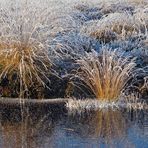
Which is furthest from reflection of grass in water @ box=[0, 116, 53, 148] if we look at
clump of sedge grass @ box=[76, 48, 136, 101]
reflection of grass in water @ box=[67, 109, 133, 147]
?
clump of sedge grass @ box=[76, 48, 136, 101]

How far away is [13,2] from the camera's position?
11.4 m

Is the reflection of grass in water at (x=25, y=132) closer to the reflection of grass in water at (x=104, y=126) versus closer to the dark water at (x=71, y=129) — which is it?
the dark water at (x=71, y=129)

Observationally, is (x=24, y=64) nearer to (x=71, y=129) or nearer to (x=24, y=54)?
(x=24, y=54)

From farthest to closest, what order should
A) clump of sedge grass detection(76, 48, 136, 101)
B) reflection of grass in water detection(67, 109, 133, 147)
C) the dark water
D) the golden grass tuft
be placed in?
the golden grass tuft, clump of sedge grass detection(76, 48, 136, 101), reflection of grass in water detection(67, 109, 133, 147), the dark water

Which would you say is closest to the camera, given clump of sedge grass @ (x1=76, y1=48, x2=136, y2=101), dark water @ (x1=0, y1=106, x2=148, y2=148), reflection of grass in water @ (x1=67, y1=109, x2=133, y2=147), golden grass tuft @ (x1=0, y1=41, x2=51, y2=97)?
dark water @ (x1=0, y1=106, x2=148, y2=148)

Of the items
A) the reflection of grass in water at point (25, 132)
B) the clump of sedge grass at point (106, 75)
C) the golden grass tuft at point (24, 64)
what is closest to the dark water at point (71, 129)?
the reflection of grass in water at point (25, 132)

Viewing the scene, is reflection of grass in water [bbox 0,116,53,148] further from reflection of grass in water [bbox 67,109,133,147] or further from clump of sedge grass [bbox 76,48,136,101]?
clump of sedge grass [bbox 76,48,136,101]

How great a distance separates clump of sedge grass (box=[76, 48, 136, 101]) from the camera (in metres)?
8.65

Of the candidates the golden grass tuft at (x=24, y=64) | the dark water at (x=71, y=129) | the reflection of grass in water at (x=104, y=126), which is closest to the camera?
the dark water at (x=71, y=129)

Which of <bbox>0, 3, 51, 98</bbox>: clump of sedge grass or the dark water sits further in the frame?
<bbox>0, 3, 51, 98</bbox>: clump of sedge grass

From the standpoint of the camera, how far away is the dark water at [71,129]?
20.4 feet

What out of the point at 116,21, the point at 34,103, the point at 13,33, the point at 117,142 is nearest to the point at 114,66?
the point at 34,103

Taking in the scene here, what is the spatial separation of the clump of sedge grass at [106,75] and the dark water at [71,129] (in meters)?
0.71

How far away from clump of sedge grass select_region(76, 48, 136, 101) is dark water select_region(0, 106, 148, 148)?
71 cm
